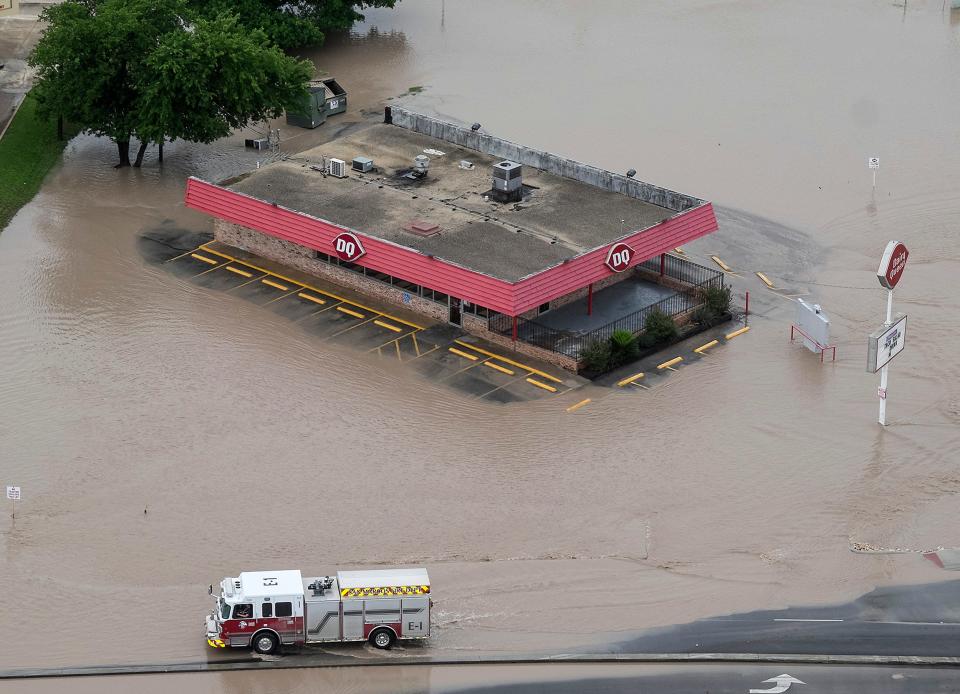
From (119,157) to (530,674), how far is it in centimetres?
5031

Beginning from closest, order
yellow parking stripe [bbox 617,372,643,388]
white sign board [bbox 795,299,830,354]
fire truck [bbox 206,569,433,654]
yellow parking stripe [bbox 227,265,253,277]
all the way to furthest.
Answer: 1. fire truck [bbox 206,569,433,654]
2. yellow parking stripe [bbox 617,372,643,388]
3. white sign board [bbox 795,299,830,354]
4. yellow parking stripe [bbox 227,265,253,277]

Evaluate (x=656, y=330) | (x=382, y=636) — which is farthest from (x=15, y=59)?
(x=382, y=636)

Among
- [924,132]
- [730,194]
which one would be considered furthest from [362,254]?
[924,132]

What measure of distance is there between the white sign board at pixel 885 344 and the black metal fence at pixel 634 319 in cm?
1088

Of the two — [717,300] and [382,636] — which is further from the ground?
[717,300]

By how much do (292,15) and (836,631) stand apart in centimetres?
6395

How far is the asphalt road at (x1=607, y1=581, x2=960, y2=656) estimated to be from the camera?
165 feet

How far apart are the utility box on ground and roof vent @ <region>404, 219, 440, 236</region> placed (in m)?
21.2

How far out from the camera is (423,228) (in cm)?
7338

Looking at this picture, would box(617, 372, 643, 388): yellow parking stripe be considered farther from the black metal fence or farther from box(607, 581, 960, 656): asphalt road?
box(607, 581, 960, 656): asphalt road

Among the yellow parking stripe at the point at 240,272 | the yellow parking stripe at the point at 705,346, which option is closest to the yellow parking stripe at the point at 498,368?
the yellow parking stripe at the point at 705,346

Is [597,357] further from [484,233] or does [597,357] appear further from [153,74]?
[153,74]

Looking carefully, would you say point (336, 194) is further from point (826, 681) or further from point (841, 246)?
point (826, 681)

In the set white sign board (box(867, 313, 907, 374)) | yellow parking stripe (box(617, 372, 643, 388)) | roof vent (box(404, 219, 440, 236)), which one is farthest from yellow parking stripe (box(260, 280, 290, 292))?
white sign board (box(867, 313, 907, 374))
